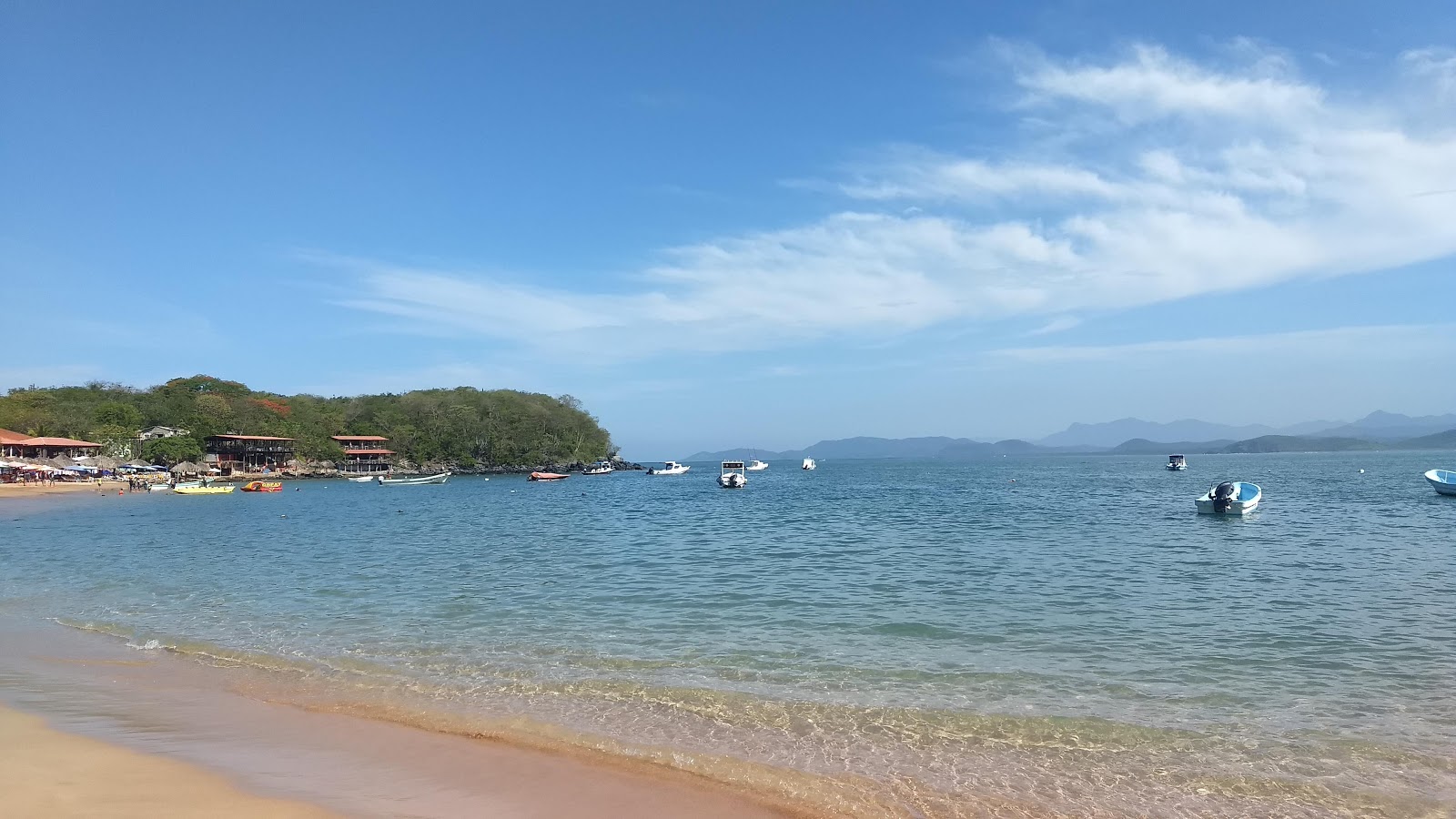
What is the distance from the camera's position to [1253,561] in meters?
20.6

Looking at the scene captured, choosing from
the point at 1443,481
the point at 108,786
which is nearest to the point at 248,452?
the point at 108,786

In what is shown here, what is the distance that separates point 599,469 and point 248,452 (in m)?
48.5

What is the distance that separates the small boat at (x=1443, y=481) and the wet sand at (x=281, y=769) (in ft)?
175

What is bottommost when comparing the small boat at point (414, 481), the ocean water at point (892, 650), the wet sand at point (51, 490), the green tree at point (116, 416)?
the small boat at point (414, 481)

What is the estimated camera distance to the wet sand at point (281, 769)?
242 inches

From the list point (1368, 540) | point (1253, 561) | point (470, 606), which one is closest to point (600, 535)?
point (470, 606)

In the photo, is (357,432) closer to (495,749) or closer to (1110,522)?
(1110,522)

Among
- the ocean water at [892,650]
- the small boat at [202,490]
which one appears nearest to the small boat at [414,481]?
the small boat at [202,490]

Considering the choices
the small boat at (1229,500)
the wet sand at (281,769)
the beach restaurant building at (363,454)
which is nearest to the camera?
the wet sand at (281,769)

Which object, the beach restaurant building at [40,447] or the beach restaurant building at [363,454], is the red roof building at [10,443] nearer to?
the beach restaurant building at [40,447]

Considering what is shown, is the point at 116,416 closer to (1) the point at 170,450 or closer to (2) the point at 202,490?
(1) the point at 170,450

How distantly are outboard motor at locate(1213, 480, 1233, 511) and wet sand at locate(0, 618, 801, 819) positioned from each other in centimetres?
3429

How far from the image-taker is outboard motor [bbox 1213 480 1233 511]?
3401cm

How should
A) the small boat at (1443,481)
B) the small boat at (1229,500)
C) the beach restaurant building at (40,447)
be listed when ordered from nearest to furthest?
1. the small boat at (1229,500)
2. the small boat at (1443,481)
3. the beach restaurant building at (40,447)
